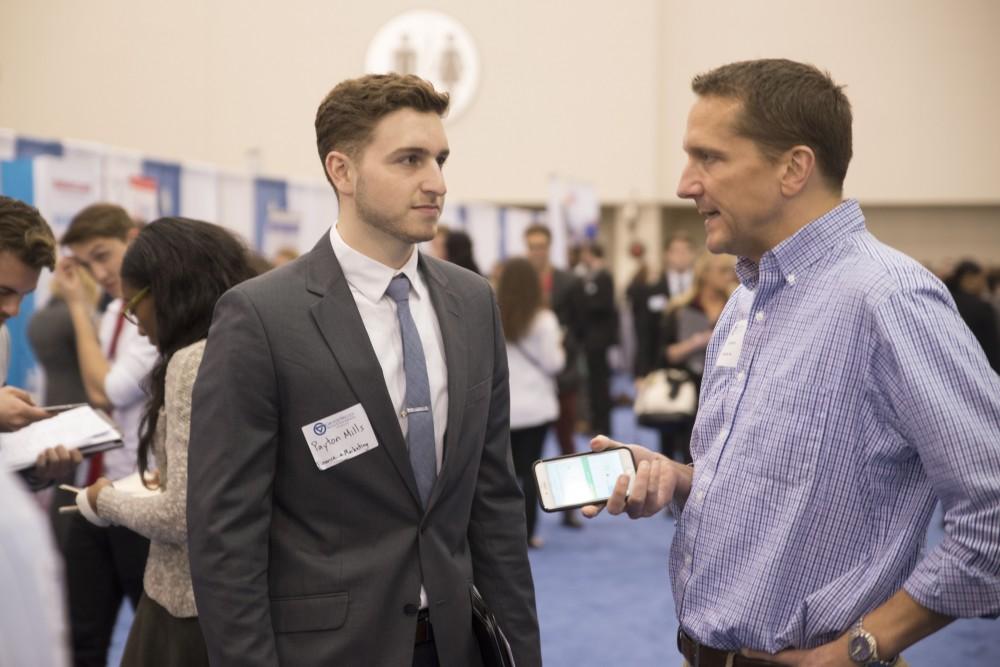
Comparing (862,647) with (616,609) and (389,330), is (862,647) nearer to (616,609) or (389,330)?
(389,330)

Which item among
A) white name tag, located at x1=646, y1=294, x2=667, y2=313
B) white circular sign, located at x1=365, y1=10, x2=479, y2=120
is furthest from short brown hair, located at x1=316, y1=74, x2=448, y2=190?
white circular sign, located at x1=365, y1=10, x2=479, y2=120

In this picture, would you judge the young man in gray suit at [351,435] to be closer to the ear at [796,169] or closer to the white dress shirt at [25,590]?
the ear at [796,169]

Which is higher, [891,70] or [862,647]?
[891,70]

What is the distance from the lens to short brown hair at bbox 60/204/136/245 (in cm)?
363

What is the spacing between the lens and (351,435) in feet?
6.12

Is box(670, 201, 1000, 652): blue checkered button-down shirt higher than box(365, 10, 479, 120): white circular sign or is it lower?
lower

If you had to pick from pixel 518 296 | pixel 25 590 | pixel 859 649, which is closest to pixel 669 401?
pixel 518 296

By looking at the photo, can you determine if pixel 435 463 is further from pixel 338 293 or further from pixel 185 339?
pixel 185 339

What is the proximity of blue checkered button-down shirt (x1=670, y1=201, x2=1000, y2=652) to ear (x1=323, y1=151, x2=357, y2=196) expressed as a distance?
77 centimetres

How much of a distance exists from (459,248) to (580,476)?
383 centimetres

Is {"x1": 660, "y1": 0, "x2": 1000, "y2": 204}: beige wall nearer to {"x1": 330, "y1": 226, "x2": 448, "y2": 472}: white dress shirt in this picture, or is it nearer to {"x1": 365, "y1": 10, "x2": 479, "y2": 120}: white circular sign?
{"x1": 365, "y1": 10, "x2": 479, "y2": 120}: white circular sign

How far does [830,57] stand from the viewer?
18297 millimetres

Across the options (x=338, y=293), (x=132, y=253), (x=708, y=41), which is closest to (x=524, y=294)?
(x=132, y=253)

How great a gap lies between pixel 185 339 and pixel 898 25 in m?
18.3
